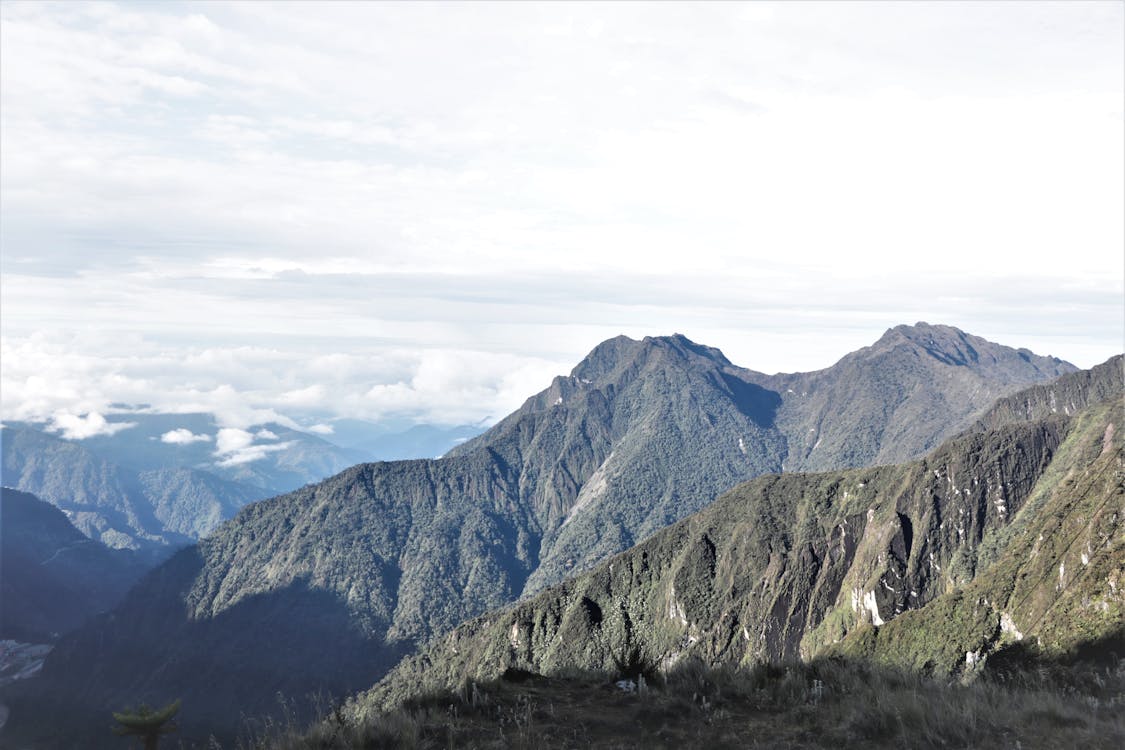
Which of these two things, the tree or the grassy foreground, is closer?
the grassy foreground

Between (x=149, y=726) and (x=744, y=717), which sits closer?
(x=744, y=717)

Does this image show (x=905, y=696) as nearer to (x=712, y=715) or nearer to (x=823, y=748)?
(x=823, y=748)

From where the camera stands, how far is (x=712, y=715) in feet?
43.3

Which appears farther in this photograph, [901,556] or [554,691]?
[901,556]

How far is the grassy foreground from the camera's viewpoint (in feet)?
37.3

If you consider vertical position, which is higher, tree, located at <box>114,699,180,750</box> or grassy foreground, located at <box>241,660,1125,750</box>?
grassy foreground, located at <box>241,660,1125,750</box>

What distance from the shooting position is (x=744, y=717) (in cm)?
1321

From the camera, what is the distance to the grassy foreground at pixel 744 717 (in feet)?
37.3

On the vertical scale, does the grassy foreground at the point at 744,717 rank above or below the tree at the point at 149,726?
above

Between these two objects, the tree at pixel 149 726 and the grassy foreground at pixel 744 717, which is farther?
the tree at pixel 149 726

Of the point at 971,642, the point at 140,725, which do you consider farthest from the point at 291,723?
the point at 971,642

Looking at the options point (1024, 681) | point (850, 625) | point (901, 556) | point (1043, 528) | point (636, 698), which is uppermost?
point (636, 698)

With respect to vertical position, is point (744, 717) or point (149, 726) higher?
point (744, 717)

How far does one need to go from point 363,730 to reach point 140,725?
646 cm
